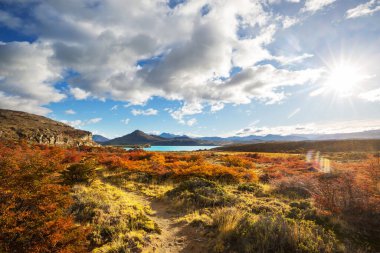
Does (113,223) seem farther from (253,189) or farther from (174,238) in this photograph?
(253,189)

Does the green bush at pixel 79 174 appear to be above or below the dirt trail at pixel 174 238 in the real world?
above

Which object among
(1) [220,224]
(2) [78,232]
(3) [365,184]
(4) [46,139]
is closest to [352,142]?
(3) [365,184]

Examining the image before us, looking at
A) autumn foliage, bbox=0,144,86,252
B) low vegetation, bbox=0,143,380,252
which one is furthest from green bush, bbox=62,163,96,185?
autumn foliage, bbox=0,144,86,252

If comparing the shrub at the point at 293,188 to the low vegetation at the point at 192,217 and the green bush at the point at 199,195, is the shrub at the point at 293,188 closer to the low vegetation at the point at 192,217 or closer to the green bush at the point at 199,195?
the low vegetation at the point at 192,217

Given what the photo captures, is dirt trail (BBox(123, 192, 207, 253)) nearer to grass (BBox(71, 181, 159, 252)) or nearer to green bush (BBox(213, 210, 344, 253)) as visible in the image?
grass (BBox(71, 181, 159, 252))

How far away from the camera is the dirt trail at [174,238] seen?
6520mm

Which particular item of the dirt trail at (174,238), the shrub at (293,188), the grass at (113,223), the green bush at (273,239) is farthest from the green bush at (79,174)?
the shrub at (293,188)

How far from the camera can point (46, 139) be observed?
55.9m

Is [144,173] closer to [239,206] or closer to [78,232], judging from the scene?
[239,206]

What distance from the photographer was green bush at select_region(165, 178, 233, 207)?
10.4 m

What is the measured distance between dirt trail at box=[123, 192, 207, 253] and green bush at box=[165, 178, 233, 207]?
4.75 feet

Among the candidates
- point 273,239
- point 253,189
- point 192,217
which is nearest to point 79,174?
point 192,217

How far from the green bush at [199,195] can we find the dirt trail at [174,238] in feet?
4.75

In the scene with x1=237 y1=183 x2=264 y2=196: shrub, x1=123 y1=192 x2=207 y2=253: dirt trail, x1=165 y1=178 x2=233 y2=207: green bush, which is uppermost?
x1=165 y1=178 x2=233 y2=207: green bush
